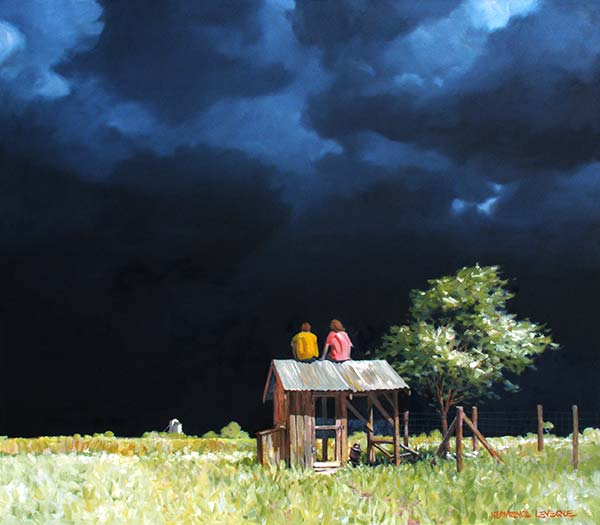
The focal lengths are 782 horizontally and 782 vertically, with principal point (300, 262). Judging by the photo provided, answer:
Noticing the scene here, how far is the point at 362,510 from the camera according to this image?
10.7 metres

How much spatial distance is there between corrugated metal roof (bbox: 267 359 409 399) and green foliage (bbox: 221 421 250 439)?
7558 mm

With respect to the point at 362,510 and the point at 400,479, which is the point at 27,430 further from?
the point at 362,510

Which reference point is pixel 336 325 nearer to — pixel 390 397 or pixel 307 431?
pixel 390 397

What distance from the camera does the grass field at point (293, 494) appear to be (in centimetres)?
973

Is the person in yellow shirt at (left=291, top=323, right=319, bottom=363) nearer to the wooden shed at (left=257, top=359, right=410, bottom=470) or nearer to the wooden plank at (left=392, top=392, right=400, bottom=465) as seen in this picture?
the wooden shed at (left=257, top=359, right=410, bottom=470)

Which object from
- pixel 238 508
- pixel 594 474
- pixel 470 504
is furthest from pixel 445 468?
pixel 238 508

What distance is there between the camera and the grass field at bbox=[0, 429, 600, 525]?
383 inches

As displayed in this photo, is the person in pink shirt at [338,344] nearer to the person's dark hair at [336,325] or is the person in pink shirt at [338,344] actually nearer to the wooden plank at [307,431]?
the person's dark hair at [336,325]

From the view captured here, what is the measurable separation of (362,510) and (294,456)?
243 inches

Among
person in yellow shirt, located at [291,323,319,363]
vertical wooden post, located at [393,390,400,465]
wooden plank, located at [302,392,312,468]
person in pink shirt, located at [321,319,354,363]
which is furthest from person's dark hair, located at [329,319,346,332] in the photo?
vertical wooden post, located at [393,390,400,465]
